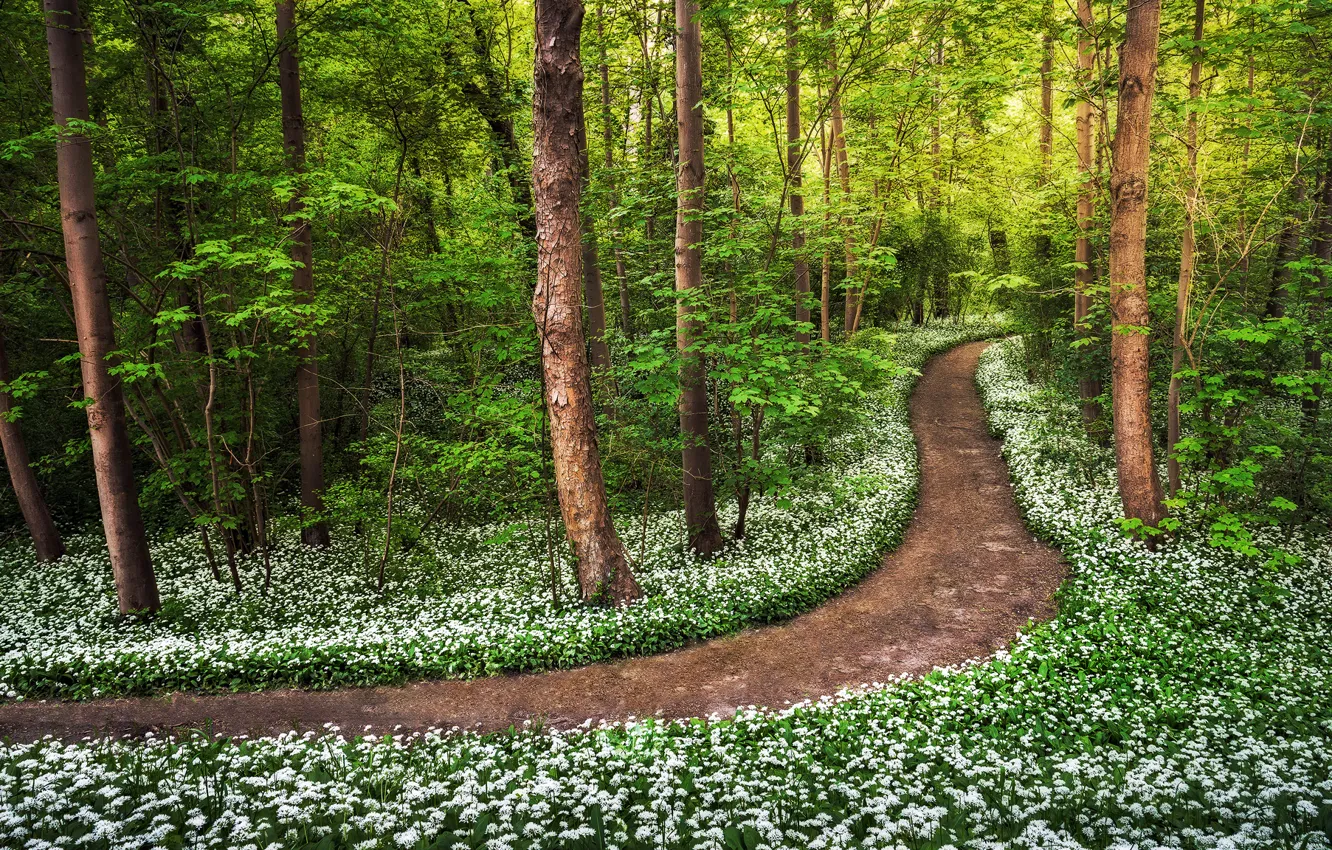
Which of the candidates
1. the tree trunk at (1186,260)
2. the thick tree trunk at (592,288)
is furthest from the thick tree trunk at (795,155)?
the tree trunk at (1186,260)

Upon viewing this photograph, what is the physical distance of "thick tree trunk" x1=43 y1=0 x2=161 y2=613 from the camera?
28.2 feet

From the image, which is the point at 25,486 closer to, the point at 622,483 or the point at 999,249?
the point at 622,483

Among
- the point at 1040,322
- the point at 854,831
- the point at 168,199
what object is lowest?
the point at 854,831

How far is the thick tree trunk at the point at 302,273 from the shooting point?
1100cm

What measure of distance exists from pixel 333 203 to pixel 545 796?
8.42m

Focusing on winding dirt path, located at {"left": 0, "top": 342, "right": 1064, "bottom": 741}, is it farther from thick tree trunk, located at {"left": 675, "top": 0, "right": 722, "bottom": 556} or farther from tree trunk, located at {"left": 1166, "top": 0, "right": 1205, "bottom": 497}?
thick tree trunk, located at {"left": 675, "top": 0, "right": 722, "bottom": 556}

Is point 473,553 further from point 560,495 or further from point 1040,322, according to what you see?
point 1040,322

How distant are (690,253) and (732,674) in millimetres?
6392

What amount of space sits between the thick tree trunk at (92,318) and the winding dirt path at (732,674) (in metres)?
2.62

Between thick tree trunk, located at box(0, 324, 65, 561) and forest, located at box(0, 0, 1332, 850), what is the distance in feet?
0.59

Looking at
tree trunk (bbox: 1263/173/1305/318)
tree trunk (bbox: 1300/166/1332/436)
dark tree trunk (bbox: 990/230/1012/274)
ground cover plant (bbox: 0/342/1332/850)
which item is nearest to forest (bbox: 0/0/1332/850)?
ground cover plant (bbox: 0/342/1332/850)

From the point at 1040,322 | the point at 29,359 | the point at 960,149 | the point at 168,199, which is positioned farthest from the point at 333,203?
the point at 960,149

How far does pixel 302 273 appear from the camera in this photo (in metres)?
11.6

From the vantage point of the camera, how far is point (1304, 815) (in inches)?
155
